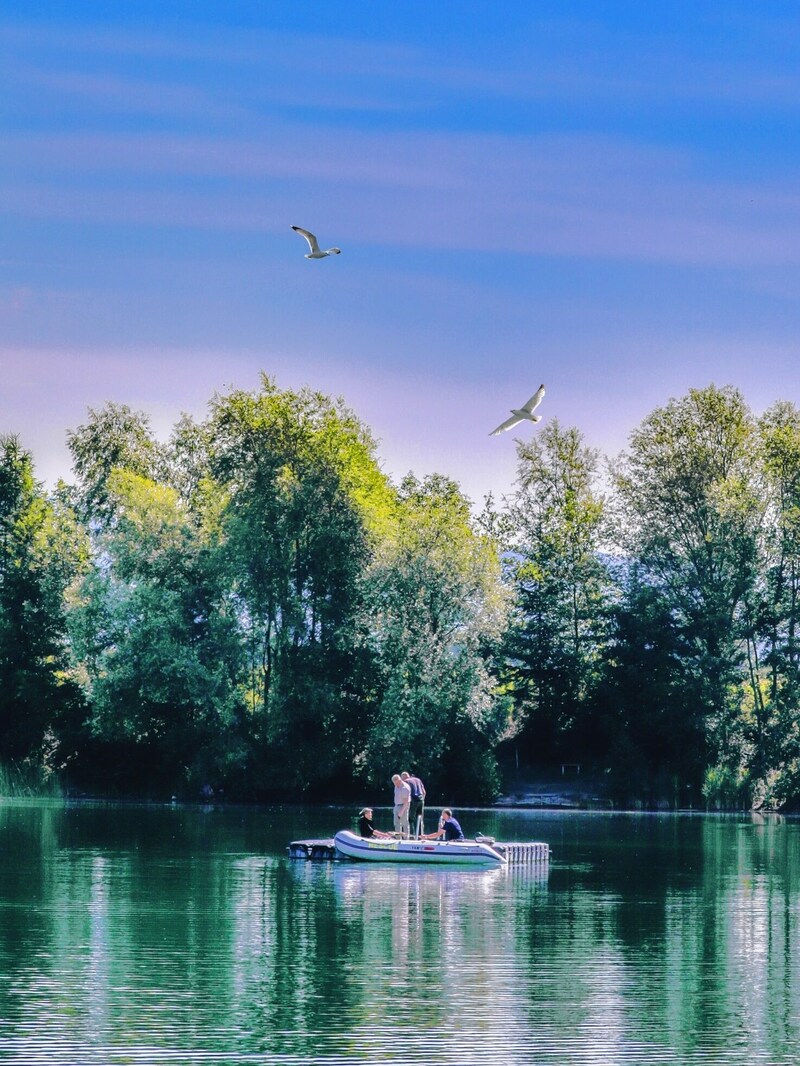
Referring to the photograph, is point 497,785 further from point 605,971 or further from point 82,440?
point 605,971

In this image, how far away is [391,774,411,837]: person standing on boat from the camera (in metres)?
45.7

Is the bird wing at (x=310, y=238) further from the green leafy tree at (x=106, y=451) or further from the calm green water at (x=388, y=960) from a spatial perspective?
the green leafy tree at (x=106, y=451)

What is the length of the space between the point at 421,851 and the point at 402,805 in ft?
9.14

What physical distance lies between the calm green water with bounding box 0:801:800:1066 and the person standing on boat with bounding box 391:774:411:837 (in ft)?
10.1

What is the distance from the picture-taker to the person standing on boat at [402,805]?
45653mm

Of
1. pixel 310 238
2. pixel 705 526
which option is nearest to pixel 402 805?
pixel 310 238

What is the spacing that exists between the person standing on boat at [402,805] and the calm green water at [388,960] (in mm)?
3087

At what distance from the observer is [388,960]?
2538 centimetres

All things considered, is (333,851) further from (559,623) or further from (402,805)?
(559,623)

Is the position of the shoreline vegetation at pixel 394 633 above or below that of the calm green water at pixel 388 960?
above

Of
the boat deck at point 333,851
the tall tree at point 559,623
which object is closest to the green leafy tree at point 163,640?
the tall tree at point 559,623

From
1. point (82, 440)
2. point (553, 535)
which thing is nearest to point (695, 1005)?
point (553, 535)

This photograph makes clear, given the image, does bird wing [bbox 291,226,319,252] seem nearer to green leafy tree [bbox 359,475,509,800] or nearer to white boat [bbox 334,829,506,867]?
white boat [bbox 334,829,506,867]

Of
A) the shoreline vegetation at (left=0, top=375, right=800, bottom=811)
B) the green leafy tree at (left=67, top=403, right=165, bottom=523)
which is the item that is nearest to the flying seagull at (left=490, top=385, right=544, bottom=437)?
the shoreline vegetation at (left=0, top=375, right=800, bottom=811)
